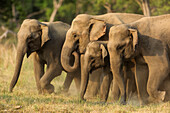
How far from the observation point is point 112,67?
7672 millimetres

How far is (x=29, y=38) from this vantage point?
903 centimetres

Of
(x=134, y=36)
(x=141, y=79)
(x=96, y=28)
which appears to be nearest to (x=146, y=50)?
(x=134, y=36)

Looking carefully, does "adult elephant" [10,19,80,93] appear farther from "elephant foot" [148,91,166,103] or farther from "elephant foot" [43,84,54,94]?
"elephant foot" [148,91,166,103]

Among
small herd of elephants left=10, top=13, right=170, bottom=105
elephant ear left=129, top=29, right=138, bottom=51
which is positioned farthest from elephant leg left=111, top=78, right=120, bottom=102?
elephant ear left=129, top=29, right=138, bottom=51

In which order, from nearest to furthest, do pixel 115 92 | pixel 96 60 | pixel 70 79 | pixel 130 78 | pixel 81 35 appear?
pixel 96 60, pixel 115 92, pixel 130 78, pixel 81 35, pixel 70 79

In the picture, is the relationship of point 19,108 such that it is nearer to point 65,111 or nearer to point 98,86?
point 65,111

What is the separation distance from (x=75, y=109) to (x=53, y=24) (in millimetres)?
3618

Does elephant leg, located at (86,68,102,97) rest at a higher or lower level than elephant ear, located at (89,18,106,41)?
lower

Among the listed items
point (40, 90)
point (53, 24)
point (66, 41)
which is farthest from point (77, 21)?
point (40, 90)

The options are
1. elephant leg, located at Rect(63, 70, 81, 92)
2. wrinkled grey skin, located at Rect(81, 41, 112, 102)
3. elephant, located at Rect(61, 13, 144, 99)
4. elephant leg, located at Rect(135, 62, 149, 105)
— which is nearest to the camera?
wrinkled grey skin, located at Rect(81, 41, 112, 102)

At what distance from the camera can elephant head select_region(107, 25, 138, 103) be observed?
7.64m

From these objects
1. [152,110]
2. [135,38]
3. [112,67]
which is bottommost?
[152,110]

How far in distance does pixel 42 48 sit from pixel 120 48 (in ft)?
7.62

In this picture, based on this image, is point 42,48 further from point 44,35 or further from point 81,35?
point 81,35
